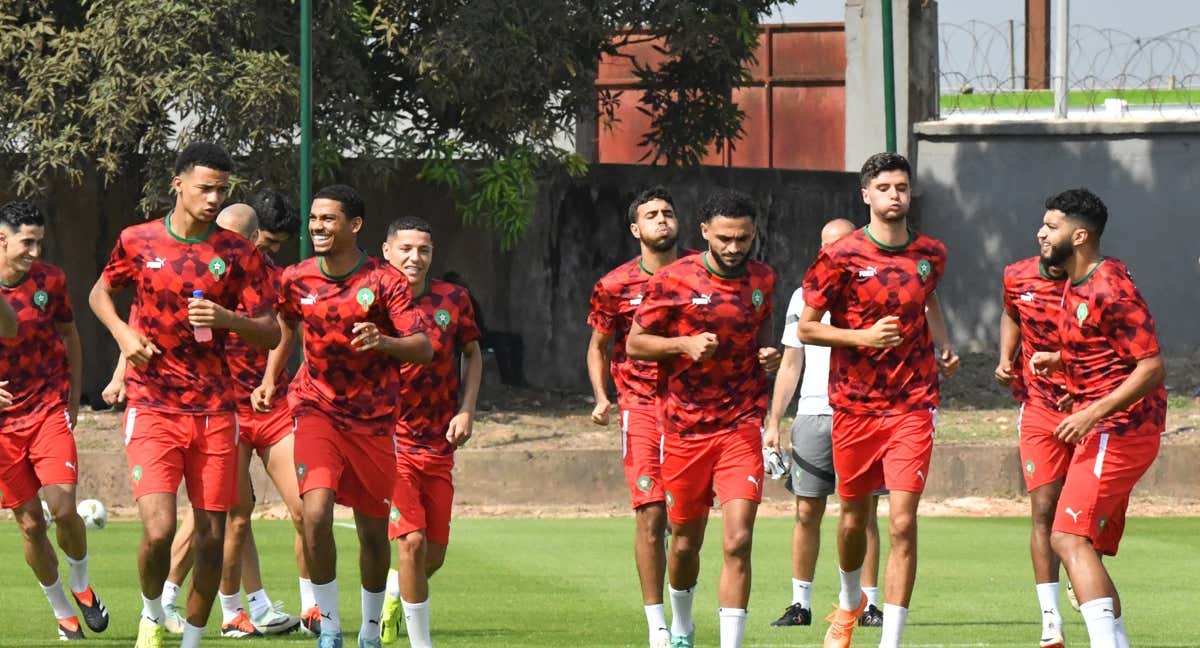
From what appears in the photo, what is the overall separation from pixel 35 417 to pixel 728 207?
3.83 meters

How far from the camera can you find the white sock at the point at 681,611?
32.9 feet

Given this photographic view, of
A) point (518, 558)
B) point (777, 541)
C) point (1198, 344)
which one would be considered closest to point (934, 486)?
point (777, 541)

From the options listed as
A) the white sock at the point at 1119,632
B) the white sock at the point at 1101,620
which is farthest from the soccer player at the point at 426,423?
the white sock at the point at 1119,632

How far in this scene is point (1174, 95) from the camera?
2708 cm

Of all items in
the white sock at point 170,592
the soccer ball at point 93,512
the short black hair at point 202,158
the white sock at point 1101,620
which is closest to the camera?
the white sock at point 1101,620

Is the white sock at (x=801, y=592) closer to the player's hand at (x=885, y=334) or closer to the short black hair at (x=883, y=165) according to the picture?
the player's hand at (x=885, y=334)

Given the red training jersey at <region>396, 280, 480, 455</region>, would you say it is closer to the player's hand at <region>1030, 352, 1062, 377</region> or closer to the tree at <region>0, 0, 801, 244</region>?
the player's hand at <region>1030, 352, 1062, 377</region>

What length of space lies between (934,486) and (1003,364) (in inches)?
330

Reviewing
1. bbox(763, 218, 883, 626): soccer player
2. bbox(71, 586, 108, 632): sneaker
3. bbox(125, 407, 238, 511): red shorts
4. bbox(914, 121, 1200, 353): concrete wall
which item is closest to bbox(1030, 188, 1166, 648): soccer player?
bbox(763, 218, 883, 626): soccer player

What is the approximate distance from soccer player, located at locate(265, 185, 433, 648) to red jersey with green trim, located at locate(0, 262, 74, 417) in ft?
5.99

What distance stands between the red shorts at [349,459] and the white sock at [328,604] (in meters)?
0.38

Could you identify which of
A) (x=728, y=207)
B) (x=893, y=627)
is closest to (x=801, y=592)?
(x=893, y=627)

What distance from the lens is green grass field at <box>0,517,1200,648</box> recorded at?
36.7ft

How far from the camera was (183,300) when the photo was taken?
968 centimetres
